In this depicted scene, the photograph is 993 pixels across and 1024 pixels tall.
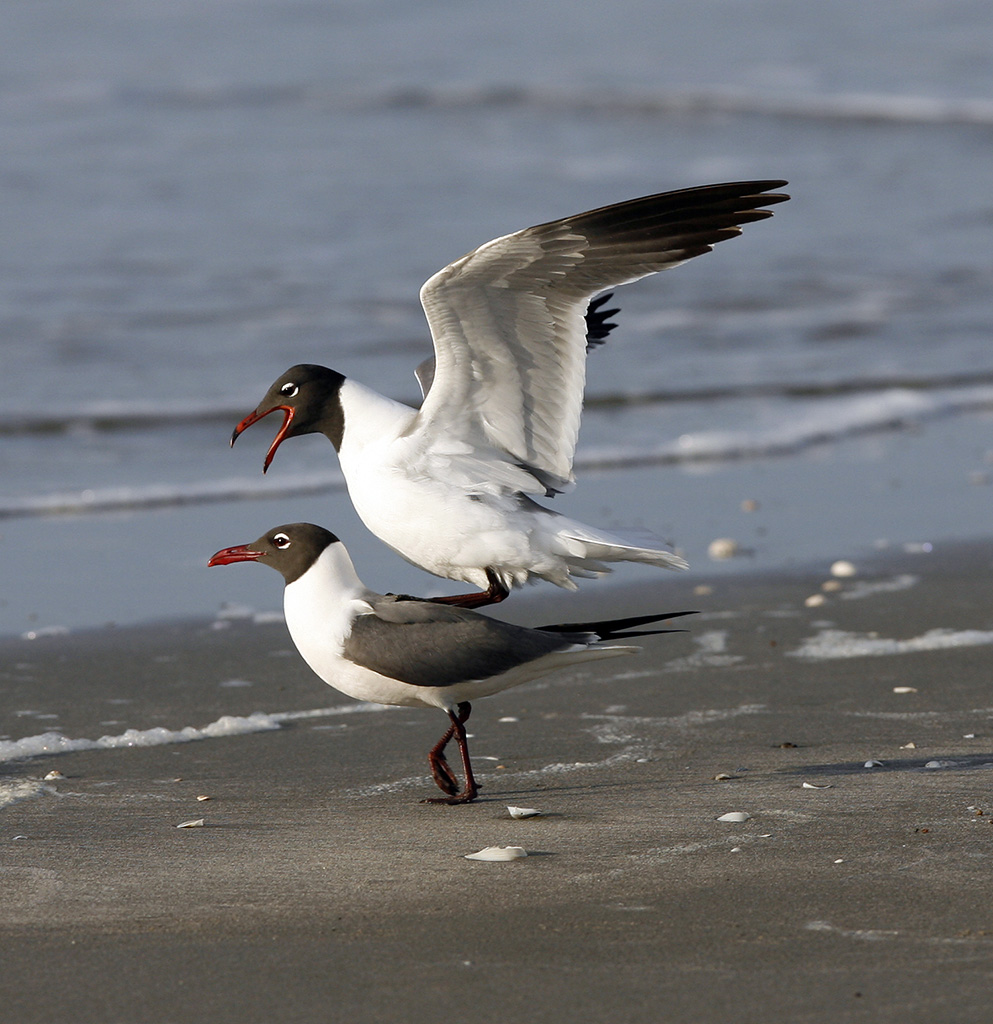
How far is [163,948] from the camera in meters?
3.31

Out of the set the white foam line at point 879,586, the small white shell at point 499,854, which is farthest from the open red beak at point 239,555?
the white foam line at point 879,586

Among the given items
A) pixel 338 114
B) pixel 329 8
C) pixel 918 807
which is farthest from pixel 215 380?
pixel 329 8

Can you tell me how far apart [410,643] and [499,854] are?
0.79 m

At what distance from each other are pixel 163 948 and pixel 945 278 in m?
12.9

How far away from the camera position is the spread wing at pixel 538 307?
4855mm

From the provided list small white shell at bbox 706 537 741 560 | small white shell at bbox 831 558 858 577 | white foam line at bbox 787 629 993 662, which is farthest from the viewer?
small white shell at bbox 706 537 741 560

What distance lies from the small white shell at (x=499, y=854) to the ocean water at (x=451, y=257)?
3.05 meters

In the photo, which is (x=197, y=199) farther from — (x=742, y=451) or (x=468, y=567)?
(x=468, y=567)

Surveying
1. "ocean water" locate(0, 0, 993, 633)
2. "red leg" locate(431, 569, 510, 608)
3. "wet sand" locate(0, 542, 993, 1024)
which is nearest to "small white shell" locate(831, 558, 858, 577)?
"ocean water" locate(0, 0, 993, 633)

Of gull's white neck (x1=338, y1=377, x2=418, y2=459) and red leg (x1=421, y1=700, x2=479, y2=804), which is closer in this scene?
red leg (x1=421, y1=700, x2=479, y2=804)

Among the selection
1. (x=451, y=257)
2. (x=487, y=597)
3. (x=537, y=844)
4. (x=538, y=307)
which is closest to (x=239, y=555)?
(x=487, y=597)

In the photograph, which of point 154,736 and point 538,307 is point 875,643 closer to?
point 538,307

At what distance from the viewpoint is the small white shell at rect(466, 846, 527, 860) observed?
12.6 feet

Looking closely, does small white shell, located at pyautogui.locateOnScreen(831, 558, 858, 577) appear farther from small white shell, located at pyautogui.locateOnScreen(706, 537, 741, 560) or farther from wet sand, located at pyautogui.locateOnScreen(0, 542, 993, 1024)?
wet sand, located at pyautogui.locateOnScreen(0, 542, 993, 1024)
